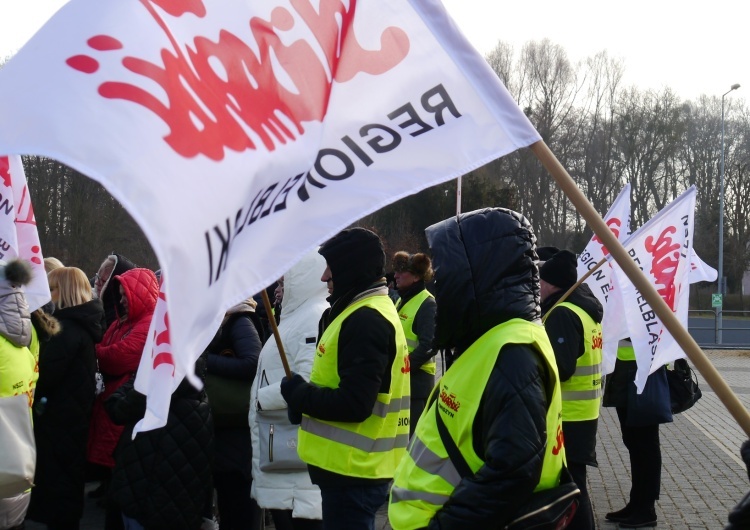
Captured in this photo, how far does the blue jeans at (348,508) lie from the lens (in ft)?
13.1

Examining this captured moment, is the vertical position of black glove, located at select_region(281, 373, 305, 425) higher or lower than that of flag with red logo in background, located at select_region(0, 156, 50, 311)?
lower

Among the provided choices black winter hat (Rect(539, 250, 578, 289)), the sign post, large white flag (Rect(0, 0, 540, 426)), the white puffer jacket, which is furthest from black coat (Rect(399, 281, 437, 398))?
the sign post

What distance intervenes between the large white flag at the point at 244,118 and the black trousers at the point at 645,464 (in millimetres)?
4842

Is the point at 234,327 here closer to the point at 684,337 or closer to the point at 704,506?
the point at 684,337

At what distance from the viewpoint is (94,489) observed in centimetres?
816

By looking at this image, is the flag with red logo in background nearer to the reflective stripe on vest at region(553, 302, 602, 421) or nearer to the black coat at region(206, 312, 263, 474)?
the black coat at region(206, 312, 263, 474)

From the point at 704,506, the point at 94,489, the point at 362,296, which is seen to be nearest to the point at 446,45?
the point at 362,296

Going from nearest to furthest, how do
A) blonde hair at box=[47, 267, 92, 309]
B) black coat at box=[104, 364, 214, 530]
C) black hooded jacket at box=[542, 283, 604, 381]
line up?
black coat at box=[104, 364, 214, 530]
black hooded jacket at box=[542, 283, 604, 381]
blonde hair at box=[47, 267, 92, 309]

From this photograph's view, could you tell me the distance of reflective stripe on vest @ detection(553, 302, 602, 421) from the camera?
6.04m

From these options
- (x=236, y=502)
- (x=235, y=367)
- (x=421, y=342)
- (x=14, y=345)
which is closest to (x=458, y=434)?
(x=235, y=367)

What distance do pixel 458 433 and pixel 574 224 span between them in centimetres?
5254

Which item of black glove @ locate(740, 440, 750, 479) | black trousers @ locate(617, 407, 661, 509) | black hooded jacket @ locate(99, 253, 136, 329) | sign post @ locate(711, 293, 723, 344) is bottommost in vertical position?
sign post @ locate(711, 293, 723, 344)

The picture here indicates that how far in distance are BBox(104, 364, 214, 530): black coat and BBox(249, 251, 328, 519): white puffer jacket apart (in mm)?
291

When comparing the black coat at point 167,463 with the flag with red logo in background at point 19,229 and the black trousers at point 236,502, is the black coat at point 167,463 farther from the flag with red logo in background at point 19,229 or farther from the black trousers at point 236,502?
the flag with red logo in background at point 19,229
